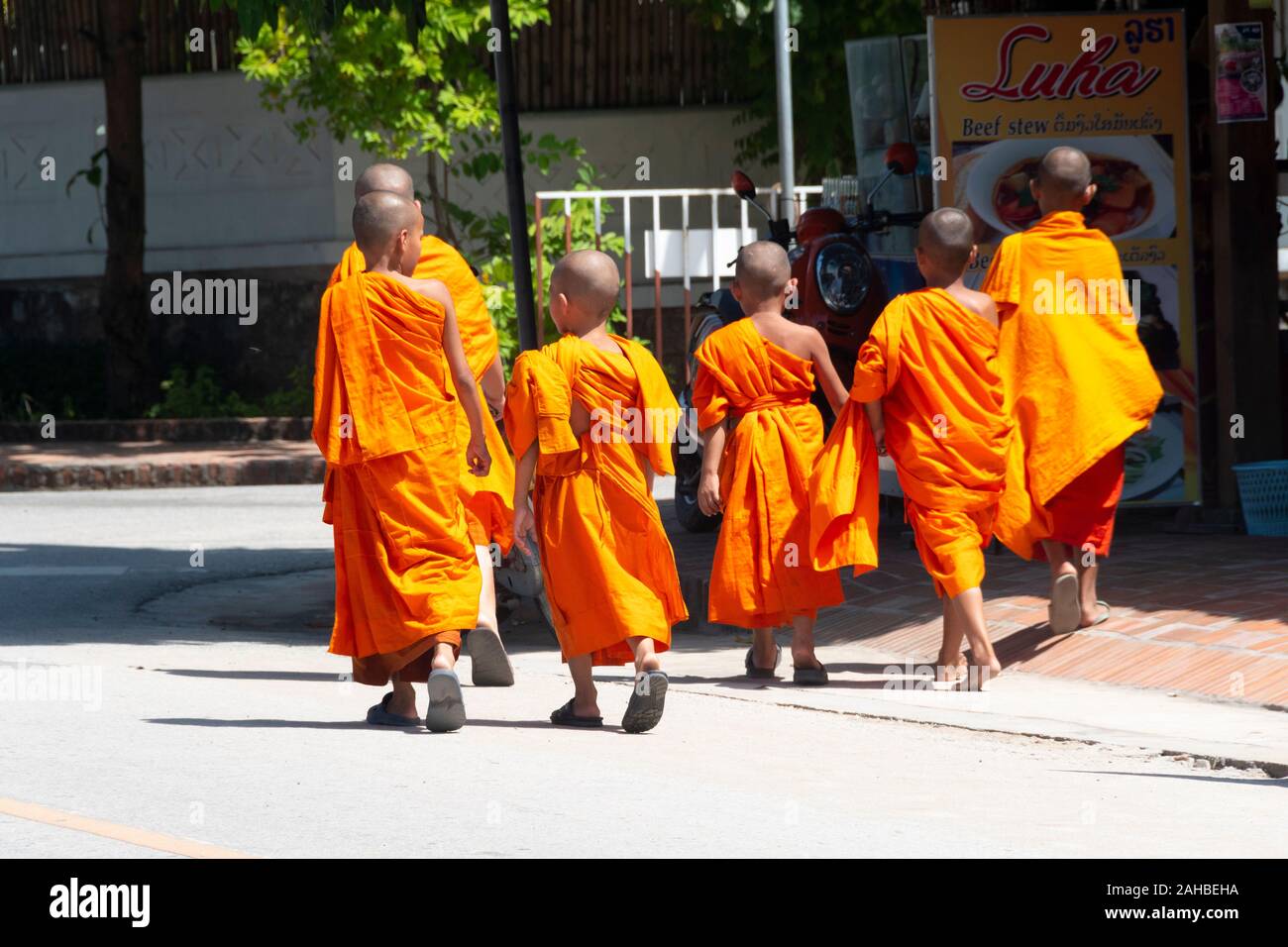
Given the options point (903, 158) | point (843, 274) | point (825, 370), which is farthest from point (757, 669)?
point (903, 158)

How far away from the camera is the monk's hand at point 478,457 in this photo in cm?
760

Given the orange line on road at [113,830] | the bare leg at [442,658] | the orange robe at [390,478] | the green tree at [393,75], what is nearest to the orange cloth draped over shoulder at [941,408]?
the orange robe at [390,478]

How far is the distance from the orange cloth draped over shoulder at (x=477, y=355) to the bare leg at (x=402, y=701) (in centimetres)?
97

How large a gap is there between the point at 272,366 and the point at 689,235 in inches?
244

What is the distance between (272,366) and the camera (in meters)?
22.3

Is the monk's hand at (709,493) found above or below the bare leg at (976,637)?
above

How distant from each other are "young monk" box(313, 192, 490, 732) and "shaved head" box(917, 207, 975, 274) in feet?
6.70

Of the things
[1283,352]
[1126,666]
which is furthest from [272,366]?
→ [1126,666]

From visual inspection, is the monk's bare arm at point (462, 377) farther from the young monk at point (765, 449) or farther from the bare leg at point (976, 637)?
the bare leg at point (976, 637)

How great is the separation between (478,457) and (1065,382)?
2618 mm

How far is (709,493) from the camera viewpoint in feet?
27.1

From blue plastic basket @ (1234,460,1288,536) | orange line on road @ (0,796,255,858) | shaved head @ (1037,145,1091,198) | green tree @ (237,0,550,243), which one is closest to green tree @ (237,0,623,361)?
green tree @ (237,0,550,243)

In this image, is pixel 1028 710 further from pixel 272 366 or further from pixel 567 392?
pixel 272 366

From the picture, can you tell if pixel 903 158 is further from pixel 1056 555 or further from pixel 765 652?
pixel 765 652
